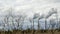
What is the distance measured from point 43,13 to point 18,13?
0.36m

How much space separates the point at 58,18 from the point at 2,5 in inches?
32.2

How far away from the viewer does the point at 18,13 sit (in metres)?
2.74

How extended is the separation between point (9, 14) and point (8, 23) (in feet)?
0.43

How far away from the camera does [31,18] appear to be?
2721 mm

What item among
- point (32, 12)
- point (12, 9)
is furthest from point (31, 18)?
point (12, 9)

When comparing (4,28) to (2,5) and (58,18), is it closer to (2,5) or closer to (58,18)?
(2,5)

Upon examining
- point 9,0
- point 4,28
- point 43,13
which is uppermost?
point 9,0

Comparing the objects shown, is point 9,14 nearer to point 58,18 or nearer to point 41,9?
point 41,9

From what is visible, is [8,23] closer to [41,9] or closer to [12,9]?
[12,9]

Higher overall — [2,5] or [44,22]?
[2,5]

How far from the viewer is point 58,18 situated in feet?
8.86

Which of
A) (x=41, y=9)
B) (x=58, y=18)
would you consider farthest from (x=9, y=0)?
(x=58, y=18)

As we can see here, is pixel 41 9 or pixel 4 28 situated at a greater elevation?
pixel 41 9

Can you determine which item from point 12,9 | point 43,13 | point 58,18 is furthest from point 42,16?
point 12,9
